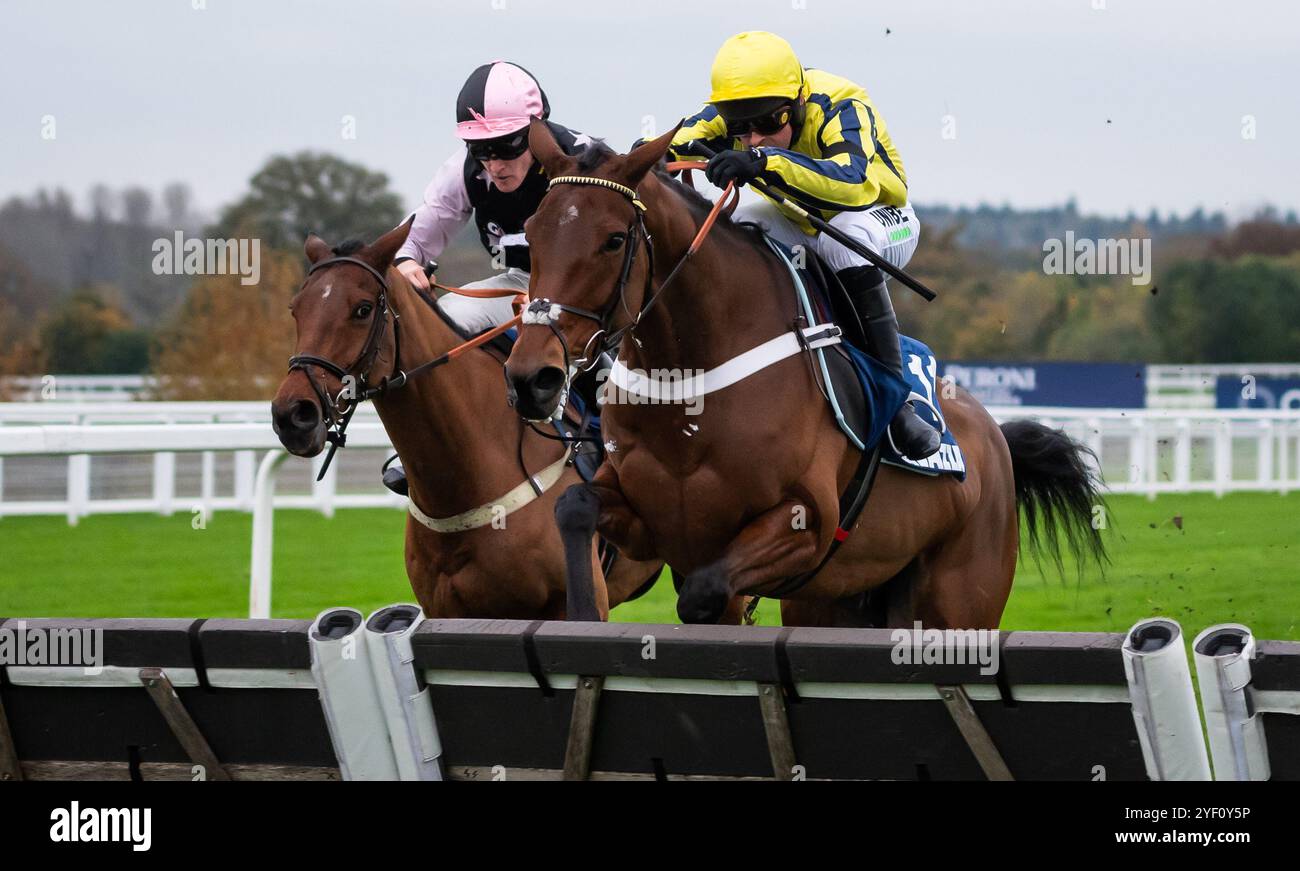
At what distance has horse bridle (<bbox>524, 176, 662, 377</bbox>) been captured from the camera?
3184mm

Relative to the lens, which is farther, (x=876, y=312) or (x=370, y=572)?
(x=370, y=572)

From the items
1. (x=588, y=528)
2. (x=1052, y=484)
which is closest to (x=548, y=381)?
(x=588, y=528)

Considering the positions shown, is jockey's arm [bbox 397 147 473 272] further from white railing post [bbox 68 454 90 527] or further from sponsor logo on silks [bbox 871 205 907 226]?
white railing post [bbox 68 454 90 527]

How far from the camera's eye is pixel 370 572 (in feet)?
30.4

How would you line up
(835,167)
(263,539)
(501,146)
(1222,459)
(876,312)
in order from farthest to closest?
(1222,459) < (263,539) < (501,146) < (876,312) < (835,167)

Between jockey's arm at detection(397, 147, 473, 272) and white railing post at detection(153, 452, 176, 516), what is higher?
jockey's arm at detection(397, 147, 473, 272)

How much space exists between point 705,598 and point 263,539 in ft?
9.97

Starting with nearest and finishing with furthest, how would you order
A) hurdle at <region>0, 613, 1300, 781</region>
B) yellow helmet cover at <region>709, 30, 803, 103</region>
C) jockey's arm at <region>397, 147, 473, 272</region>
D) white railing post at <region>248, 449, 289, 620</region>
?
hurdle at <region>0, 613, 1300, 781</region> < yellow helmet cover at <region>709, 30, 803, 103</region> < jockey's arm at <region>397, 147, 473, 272</region> < white railing post at <region>248, 449, 289, 620</region>

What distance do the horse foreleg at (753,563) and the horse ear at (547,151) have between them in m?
0.90

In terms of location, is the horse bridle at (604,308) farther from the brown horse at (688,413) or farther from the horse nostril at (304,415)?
the horse nostril at (304,415)
